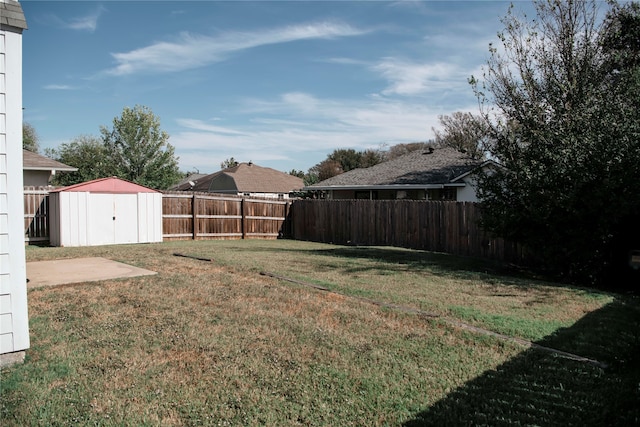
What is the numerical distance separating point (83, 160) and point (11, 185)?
130ft

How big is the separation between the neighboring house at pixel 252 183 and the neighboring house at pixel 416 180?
11.4 meters

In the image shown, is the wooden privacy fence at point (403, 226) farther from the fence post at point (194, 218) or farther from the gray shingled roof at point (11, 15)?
the gray shingled roof at point (11, 15)

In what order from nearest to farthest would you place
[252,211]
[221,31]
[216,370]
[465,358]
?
1. [216,370]
2. [465,358]
3. [221,31]
4. [252,211]

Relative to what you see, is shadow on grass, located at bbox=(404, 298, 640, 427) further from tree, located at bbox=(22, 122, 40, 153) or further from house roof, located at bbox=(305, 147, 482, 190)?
tree, located at bbox=(22, 122, 40, 153)

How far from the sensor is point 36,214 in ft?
47.8

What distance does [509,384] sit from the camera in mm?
4000

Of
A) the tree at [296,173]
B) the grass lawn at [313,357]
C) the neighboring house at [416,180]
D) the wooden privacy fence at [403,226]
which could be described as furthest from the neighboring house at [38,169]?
the tree at [296,173]

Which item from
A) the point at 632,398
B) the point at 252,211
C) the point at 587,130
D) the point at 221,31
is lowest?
the point at 632,398

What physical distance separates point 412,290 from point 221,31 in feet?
34.4

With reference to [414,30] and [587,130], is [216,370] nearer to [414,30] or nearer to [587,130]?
[587,130]

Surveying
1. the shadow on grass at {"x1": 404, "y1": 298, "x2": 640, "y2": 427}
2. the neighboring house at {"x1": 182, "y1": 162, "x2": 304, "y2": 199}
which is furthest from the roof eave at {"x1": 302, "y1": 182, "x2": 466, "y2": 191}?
the shadow on grass at {"x1": 404, "y1": 298, "x2": 640, "y2": 427}

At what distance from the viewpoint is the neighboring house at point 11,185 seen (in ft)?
13.2

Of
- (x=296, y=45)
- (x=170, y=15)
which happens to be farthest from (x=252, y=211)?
(x=170, y=15)

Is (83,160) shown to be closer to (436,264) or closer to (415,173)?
(415,173)
